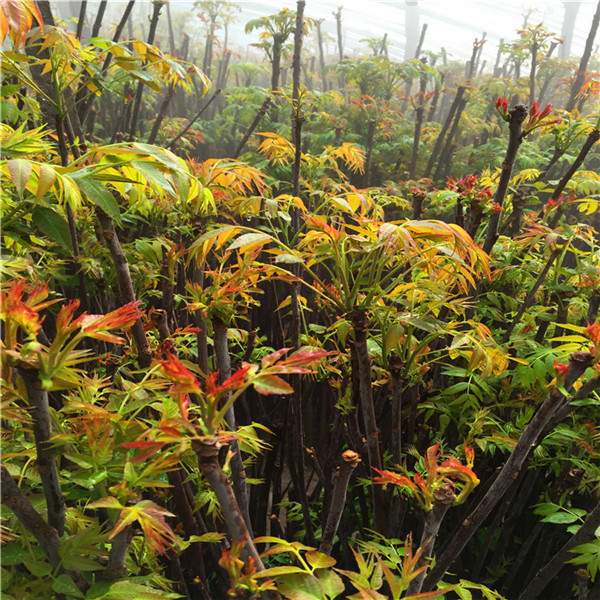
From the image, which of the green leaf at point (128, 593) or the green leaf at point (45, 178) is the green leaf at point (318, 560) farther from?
the green leaf at point (45, 178)

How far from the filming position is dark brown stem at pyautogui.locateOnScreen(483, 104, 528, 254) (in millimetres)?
1101

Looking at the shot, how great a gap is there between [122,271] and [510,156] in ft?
3.30

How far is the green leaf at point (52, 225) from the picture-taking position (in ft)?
2.45

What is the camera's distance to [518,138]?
1148 millimetres

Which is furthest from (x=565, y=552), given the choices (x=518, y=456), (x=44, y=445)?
(x=44, y=445)

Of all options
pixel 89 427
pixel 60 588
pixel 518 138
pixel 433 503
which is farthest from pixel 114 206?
pixel 518 138

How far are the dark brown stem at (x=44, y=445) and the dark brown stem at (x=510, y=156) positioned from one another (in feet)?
3.48

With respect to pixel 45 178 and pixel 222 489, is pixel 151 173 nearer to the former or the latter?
pixel 45 178

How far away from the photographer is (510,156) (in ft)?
3.86

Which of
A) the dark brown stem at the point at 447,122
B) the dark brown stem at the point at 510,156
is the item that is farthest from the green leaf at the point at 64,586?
the dark brown stem at the point at 447,122

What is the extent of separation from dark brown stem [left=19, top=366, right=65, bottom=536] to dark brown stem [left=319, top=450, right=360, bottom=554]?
41 centimetres

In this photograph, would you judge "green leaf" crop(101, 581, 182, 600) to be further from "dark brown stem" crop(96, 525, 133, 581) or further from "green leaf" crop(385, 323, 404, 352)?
"green leaf" crop(385, 323, 404, 352)

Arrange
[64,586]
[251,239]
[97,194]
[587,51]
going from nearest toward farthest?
[64,586] → [97,194] → [251,239] → [587,51]

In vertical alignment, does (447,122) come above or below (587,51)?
below
